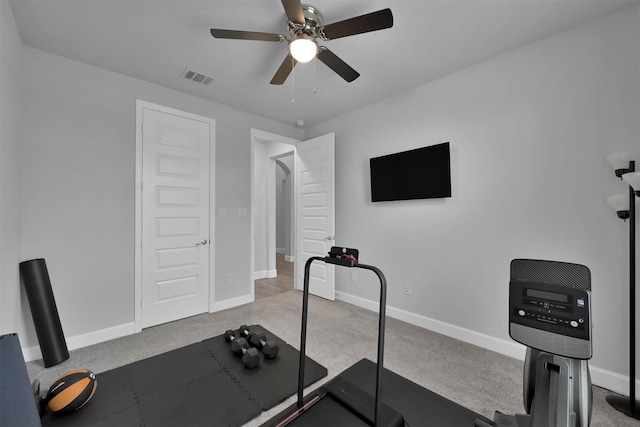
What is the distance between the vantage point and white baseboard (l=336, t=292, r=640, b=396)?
1938 mm

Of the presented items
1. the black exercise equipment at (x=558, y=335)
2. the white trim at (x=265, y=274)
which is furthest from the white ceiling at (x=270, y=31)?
the white trim at (x=265, y=274)

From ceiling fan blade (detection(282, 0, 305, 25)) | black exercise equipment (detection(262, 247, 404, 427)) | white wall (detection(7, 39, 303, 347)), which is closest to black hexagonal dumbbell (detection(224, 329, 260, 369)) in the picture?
black exercise equipment (detection(262, 247, 404, 427))

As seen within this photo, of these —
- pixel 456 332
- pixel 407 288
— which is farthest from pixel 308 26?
pixel 456 332

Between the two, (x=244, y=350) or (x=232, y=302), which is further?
(x=232, y=302)

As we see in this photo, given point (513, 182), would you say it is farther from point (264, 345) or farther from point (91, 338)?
point (91, 338)

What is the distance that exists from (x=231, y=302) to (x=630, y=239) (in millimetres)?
3855

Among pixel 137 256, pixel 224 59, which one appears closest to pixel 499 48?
pixel 224 59

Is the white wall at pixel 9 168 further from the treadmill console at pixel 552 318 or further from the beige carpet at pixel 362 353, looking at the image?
the treadmill console at pixel 552 318

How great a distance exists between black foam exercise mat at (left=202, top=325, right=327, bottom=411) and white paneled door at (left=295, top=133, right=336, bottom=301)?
5.23 feet

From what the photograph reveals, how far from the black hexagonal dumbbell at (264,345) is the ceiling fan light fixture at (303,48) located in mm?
2258

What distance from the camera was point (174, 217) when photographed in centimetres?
320

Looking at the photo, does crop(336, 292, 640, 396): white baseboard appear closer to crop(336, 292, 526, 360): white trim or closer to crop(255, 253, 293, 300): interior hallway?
crop(336, 292, 526, 360): white trim

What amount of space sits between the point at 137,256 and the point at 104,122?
1.42 meters

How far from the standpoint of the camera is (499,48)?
240cm
